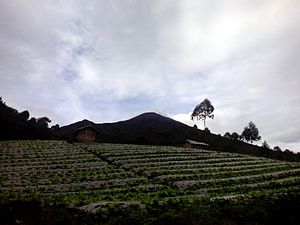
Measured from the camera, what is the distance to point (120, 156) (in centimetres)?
4241

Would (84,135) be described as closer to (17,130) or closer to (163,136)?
(17,130)

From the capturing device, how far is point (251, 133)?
108 m

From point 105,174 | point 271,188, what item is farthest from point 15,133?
point 271,188

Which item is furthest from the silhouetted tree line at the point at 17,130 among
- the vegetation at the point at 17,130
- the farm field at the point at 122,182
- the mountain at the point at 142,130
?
the farm field at the point at 122,182

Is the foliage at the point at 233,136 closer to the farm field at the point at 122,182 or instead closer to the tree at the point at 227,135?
the tree at the point at 227,135

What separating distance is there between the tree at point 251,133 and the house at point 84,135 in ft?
202

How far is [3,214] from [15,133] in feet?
211

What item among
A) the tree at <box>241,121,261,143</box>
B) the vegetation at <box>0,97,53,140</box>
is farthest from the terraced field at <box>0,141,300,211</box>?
the tree at <box>241,121,261,143</box>

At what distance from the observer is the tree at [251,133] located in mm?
107562

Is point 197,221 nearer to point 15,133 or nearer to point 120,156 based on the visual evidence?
point 120,156

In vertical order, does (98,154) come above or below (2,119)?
below

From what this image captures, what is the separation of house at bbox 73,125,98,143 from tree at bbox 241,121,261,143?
202 ft

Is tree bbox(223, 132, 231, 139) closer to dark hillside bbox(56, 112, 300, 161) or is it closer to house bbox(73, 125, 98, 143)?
dark hillside bbox(56, 112, 300, 161)

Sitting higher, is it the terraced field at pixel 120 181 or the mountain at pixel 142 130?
the mountain at pixel 142 130
